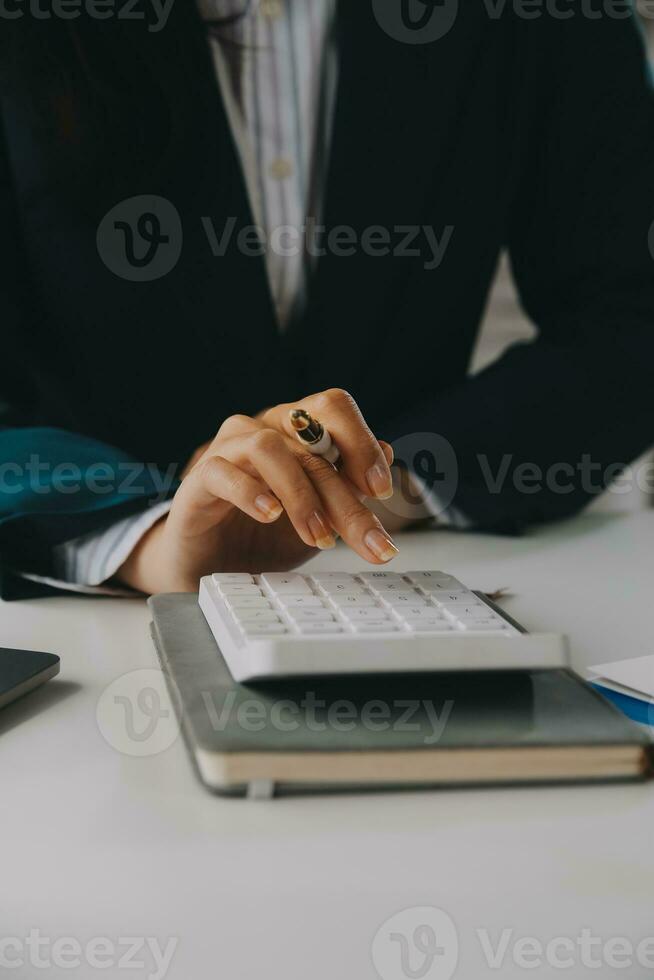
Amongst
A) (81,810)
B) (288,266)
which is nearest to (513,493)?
(288,266)

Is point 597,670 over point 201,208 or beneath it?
beneath

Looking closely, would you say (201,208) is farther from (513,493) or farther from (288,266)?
(513,493)

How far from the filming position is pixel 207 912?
0.89 feet

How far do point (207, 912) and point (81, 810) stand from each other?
81 mm

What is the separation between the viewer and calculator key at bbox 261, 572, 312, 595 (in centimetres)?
46

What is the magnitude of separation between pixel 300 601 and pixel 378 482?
0.13 m

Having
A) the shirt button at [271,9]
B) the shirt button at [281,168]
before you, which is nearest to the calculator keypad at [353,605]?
the shirt button at [281,168]

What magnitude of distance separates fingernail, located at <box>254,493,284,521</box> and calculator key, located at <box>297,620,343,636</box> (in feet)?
0.42

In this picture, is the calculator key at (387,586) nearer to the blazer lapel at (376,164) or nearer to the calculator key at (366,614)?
the calculator key at (366,614)

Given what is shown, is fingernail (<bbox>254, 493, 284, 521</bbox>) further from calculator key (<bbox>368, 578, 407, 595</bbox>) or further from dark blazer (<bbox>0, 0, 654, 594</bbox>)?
dark blazer (<bbox>0, 0, 654, 594</bbox>)

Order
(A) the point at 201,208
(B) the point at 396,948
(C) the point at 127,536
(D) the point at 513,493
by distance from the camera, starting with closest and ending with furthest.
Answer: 1. (B) the point at 396,948
2. (C) the point at 127,536
3. (D) the point at 513,493
4. (A) the point at 201,208

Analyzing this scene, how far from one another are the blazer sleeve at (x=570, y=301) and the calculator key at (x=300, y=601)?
1.26 feet

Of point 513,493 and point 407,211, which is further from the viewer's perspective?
point 407,211

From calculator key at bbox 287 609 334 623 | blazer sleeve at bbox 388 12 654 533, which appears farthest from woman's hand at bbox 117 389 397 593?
blazer sleeve at bbox 388 12 654 533
